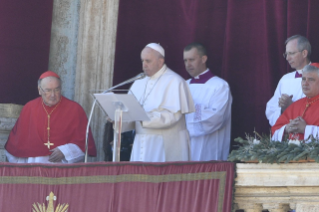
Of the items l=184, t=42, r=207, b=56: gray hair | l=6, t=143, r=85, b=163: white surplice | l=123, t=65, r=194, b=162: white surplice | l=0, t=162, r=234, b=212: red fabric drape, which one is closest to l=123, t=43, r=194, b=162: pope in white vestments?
l=123, t=65, r=194, b=162: white surplice

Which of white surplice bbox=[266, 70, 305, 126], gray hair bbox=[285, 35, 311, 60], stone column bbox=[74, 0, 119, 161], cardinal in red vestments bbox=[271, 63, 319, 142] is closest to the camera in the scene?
cardinal in red vestments bbox=[271, 63, 319, 142]

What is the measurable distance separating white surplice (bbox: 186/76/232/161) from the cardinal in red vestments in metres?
1.26

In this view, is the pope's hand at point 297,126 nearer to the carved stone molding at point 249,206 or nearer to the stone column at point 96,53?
the carved stone molding at point 249,206

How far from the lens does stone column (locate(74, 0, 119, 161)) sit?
7.50 m

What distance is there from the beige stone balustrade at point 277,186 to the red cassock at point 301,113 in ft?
2.58

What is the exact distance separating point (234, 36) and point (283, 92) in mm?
1127

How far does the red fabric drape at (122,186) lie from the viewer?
4816mm

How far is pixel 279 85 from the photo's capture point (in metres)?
6.61

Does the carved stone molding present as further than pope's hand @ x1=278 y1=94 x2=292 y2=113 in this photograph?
No

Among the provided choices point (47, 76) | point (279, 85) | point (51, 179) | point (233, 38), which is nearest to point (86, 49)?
point (47, 76)

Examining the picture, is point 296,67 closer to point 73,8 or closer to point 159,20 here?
point 159,20

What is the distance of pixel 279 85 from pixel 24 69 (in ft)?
8.55

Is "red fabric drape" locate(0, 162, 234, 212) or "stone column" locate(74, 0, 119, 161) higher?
"stone column" locate(74, 0, 119, 161)

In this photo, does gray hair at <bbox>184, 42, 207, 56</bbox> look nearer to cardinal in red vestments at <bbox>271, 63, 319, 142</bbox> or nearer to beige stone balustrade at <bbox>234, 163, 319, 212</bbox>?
cardinal in red vestments at <bbox>271, 63, 319, 142</bbox>
